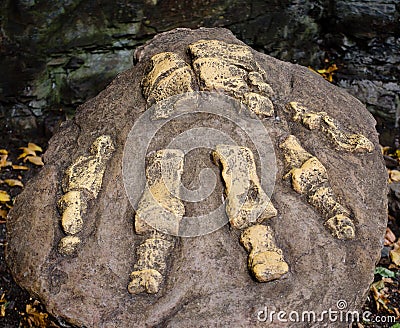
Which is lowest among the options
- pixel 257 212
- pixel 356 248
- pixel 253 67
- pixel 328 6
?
pixel 328 6

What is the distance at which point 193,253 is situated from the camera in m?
1.85

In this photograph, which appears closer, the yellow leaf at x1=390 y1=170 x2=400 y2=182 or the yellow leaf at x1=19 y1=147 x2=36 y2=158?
the yellow leaf at x1=390 y1=170 x2=400 y2=182

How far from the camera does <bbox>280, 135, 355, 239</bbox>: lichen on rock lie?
6.24ft

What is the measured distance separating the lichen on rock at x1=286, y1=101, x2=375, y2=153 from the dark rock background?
1.77 meters

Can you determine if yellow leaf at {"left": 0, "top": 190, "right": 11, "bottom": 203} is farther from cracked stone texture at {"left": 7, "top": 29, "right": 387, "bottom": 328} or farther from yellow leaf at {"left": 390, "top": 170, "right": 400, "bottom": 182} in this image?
yellow leaf at {"left": 390, "top": 170, "right": 400, "bottom": 182}

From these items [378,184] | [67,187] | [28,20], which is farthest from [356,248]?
[28,20]

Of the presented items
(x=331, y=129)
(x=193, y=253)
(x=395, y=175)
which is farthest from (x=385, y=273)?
(x=193, y=253)

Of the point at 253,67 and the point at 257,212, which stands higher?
the point at 253,67

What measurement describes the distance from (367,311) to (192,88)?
A: 1.49 metres

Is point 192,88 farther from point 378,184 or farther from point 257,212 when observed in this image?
point 378,184

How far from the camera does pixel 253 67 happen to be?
2234 mm

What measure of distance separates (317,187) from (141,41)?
7.01 ft

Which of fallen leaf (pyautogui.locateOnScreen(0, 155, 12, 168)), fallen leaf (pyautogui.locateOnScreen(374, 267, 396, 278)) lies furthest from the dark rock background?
fallen leaf (pyautogui.locateOnScreen(374, 267, 396, 278))

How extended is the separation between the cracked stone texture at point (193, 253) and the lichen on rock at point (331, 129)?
1.0 inches
